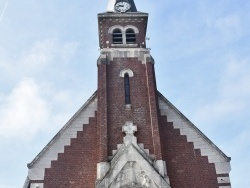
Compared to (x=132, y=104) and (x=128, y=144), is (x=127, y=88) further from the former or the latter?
(x=128, y=144)

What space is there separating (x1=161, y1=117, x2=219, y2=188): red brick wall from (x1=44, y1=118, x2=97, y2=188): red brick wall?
3.67 meters

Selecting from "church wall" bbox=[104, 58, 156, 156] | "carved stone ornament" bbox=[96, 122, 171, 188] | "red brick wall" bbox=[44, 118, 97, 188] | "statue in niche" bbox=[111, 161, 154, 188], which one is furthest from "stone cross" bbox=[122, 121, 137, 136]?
"statue in niche" bbox=[111, 161, 154, 188]

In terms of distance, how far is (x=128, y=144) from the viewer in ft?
66.2

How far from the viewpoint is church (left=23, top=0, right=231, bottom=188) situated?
19.4 meters

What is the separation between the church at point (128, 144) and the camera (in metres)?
19.4

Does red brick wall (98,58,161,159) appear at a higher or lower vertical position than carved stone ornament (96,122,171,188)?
higher

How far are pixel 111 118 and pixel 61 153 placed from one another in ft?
10.2

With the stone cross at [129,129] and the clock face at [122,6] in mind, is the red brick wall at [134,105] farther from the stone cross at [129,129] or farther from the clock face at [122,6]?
the clock face at [122,6]

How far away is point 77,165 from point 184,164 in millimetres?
5366

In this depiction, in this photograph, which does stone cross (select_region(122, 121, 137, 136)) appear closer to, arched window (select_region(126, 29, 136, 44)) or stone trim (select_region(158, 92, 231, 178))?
stone trim (select_region(158, 92, 231, 178))

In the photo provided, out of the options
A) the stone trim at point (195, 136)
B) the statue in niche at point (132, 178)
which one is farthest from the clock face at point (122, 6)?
the statue in niche at point (132, 178)

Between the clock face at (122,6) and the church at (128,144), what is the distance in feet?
12.4

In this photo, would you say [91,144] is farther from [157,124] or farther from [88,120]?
[157,124]

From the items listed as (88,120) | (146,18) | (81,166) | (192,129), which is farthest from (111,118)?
(146,18)
